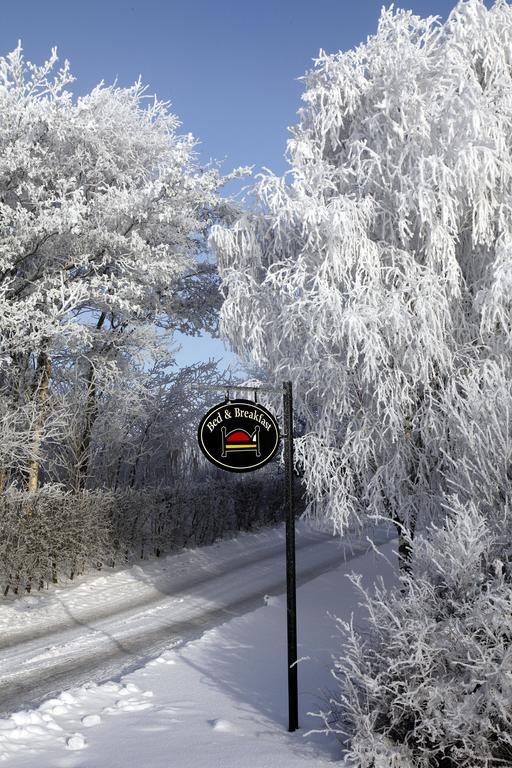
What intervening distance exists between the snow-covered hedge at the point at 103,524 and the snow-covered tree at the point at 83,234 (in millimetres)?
1236

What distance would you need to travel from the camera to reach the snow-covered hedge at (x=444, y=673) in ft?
17.6

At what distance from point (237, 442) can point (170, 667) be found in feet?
11.2

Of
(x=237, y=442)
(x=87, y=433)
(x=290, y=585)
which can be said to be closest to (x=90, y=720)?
(x=290, y=585)

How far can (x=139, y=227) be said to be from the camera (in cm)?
1655

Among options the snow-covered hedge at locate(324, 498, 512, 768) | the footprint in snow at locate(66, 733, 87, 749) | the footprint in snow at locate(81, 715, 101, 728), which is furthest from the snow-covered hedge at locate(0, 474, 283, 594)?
the snow-covered hedge at locate(324, 498, 512, 768)

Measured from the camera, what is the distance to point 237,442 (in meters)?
7.35

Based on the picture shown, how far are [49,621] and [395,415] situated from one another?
6882 mm

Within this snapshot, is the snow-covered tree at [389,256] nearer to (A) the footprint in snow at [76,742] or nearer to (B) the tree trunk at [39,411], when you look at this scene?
(B) the tree trunk at [39,411]

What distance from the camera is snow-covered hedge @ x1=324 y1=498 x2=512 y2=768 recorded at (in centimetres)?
535

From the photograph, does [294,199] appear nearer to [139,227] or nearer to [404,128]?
[404,128]

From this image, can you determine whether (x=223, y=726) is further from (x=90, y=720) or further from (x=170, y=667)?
(x=170, y=667)

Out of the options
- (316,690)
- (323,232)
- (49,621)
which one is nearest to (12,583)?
(49,621)

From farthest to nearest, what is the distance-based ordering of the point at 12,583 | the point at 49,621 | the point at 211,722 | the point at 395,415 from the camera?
the point at 12,583, the point at 49,621, the point at 395,415, the point at 211,722

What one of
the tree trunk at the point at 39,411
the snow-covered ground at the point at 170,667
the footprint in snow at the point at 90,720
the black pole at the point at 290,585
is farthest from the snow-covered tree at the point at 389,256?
the footprint in snow at the point at 90,720
